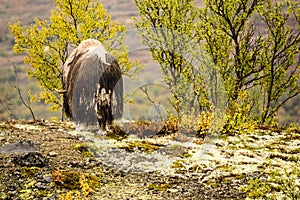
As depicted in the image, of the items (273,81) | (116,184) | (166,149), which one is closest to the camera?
(116,184)

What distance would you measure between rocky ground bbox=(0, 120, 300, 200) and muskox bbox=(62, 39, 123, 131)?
2.52 feet

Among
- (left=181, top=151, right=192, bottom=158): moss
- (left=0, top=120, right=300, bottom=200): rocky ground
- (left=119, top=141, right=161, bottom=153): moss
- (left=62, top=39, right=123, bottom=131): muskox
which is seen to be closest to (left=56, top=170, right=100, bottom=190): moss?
(left=0, top=120, right=300, bottom=200): rocky ground

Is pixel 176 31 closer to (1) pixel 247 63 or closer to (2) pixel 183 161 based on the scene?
(1) pixel 247 63

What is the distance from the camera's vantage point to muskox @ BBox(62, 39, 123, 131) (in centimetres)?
1602

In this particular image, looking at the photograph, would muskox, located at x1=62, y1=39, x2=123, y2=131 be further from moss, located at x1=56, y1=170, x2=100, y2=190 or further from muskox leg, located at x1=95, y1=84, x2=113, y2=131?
moss, located at x1=56, y1=170, x2=100, y2=190

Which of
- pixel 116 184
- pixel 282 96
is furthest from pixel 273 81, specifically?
pixel 116 184

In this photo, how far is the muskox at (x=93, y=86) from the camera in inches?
631

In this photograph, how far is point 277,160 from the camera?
13.7 meters

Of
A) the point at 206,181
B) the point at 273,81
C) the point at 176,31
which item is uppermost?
the point at 176,31

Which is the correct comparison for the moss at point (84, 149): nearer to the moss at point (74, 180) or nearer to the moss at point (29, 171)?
the moss at point (74, 180)

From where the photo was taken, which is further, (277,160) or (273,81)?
(273,81)

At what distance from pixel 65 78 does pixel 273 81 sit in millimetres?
14001

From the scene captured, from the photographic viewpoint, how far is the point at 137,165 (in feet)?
42.1

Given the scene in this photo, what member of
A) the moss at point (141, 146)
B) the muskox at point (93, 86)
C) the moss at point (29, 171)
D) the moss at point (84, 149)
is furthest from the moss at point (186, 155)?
the moss at point (29, 171)
